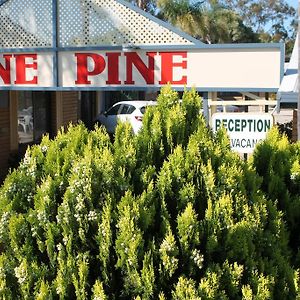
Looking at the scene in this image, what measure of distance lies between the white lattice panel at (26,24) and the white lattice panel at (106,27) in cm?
28

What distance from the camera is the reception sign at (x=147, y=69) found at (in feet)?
23.9

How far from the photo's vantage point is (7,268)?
2.97 metres

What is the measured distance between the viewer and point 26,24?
8.45 m

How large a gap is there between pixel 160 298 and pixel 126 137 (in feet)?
3.23

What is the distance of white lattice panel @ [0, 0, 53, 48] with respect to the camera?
27.4 feet

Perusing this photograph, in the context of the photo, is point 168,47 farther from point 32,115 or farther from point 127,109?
point 127,109

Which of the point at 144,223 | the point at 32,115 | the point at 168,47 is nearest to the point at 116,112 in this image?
the point at 32,115

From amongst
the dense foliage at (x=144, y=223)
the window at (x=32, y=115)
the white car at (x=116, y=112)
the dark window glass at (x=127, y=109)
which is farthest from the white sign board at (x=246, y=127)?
the dark window glass at (x=127, y=109)

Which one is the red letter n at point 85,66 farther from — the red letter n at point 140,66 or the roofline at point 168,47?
the red letter n at point 140,66

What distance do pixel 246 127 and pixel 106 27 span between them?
102 inches

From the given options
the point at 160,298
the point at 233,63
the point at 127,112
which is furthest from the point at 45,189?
the point at 127,112

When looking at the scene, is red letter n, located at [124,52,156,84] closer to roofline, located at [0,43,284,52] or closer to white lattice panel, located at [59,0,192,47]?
roofline, located at [0,43,284,52]

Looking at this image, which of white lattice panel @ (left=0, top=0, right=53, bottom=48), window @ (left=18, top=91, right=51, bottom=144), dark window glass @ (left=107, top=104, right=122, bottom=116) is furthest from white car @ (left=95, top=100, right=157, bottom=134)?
white lattice panel @ (left=0, top=0, right=53, bottom=48)

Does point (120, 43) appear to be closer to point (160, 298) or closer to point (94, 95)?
point (160, 298)
